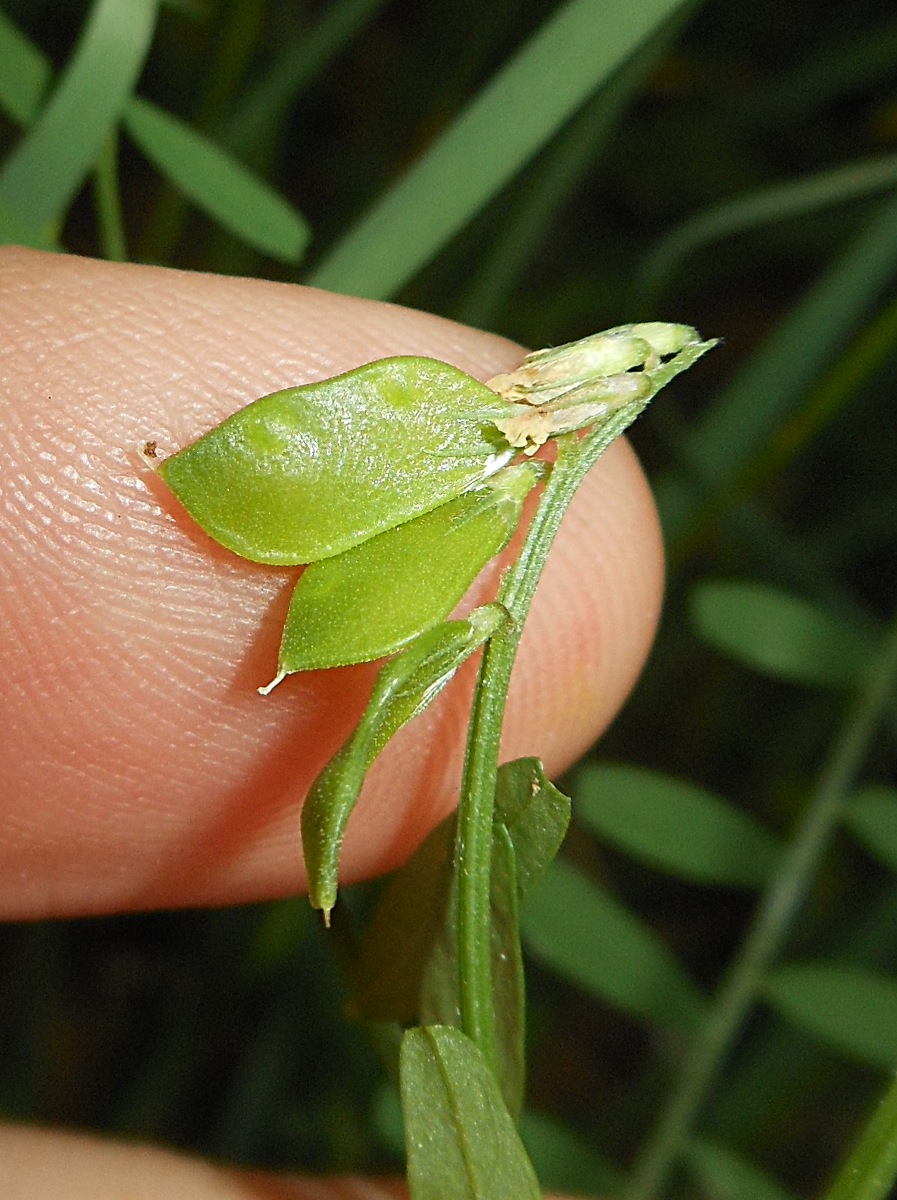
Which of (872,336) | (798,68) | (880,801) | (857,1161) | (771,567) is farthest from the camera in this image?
(798,68)

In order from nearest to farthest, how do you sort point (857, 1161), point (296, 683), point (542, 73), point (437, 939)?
point (857, 1161), point (437, 939), point (296, 683), point (542, 73)

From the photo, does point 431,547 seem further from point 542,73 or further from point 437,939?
point 542,73

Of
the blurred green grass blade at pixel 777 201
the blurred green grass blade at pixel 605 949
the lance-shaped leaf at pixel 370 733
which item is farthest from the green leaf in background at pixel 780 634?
the lance-shaped leaf at pixel 370 733

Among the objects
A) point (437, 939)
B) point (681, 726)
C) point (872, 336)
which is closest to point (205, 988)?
point (681, 726)

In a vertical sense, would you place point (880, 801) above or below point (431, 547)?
below

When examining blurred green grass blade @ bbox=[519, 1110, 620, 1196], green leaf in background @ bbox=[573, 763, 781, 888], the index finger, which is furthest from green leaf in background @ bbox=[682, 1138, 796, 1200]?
the index finger

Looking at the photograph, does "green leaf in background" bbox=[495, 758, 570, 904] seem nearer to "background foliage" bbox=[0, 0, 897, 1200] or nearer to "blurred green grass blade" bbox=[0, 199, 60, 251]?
"background foliage" bbox=[0, 0, 897, 1200]

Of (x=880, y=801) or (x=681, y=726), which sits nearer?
(x=880, y=801)

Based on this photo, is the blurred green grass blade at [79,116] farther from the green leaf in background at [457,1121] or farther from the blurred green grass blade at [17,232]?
the green leaf in background at [457,1121]
